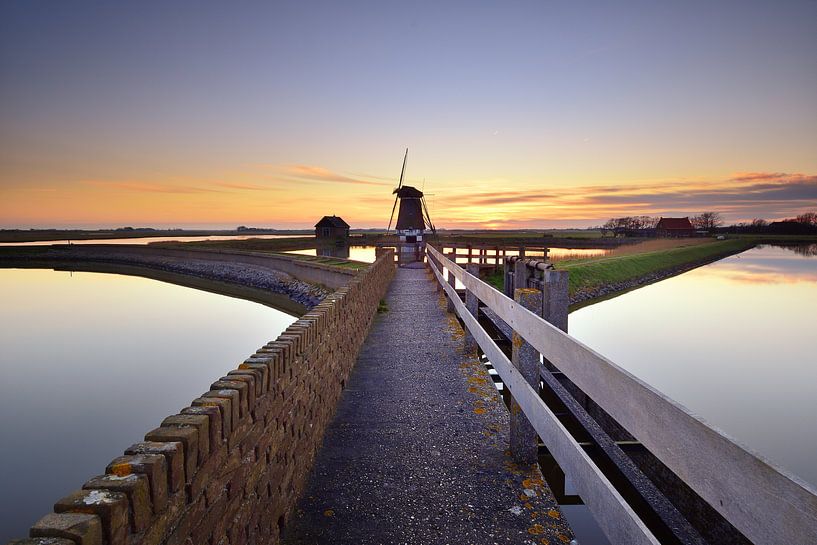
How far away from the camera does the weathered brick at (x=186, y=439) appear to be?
69.7 inches

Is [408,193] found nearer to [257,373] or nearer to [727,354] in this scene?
[727,354]

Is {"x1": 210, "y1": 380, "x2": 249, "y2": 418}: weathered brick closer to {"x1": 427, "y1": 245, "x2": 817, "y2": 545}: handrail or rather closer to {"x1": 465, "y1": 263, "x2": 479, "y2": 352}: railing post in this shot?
{"x1": 427, "y1": 245, "x2": 817, "y2": 545}: handrail

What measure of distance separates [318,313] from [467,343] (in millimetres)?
3265

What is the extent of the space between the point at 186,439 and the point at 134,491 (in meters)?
0.33

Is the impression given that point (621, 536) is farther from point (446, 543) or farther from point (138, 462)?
point (138, 462)

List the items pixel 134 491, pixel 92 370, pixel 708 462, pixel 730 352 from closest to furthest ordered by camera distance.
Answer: pixel 708 462 → pixel 134 491 → pixel 92 370 → pixel 730 352

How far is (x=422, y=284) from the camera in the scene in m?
15.6

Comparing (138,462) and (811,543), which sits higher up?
(811,543)

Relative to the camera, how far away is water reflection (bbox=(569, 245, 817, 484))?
9141mm

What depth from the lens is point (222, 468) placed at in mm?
2117

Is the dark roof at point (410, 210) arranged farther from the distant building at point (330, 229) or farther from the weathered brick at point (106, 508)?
the distant building at point (330, 229)

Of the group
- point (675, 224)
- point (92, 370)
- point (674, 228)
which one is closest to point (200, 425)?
point (92, 370)

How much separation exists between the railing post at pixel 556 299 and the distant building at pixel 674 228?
97.1m

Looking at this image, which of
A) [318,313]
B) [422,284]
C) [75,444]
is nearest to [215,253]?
[422,284]
